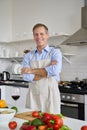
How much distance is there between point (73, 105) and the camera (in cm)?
331

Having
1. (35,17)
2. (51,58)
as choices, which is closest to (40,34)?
(51,58)

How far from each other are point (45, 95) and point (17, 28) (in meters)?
2.89

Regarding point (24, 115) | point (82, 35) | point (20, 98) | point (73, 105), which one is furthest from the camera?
point (20, 98)

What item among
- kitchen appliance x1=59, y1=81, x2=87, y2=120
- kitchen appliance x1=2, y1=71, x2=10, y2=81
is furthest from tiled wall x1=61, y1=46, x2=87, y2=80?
kitchen appliance x1=2, y1=71, x2=10, y2=81

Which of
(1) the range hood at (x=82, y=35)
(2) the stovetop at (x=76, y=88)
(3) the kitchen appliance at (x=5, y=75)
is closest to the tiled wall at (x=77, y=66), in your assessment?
(2) the stovetop at (x=76, y=88)

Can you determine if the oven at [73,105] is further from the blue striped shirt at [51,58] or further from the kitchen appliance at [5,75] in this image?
the kitchen appliance at [5,75]

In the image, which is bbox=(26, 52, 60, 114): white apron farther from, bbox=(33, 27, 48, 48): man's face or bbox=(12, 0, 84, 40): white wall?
bbox=(12, 0, 84, 40): white wall

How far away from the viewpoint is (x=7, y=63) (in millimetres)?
5281

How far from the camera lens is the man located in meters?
2.41

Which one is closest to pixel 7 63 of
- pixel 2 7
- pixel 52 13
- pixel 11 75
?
pixel 11 75

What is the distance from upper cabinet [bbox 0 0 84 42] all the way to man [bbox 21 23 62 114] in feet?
5.20

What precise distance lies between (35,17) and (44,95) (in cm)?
265

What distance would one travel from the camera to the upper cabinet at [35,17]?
13.6ft

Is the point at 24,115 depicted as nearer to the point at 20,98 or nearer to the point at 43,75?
the point at 43,75
